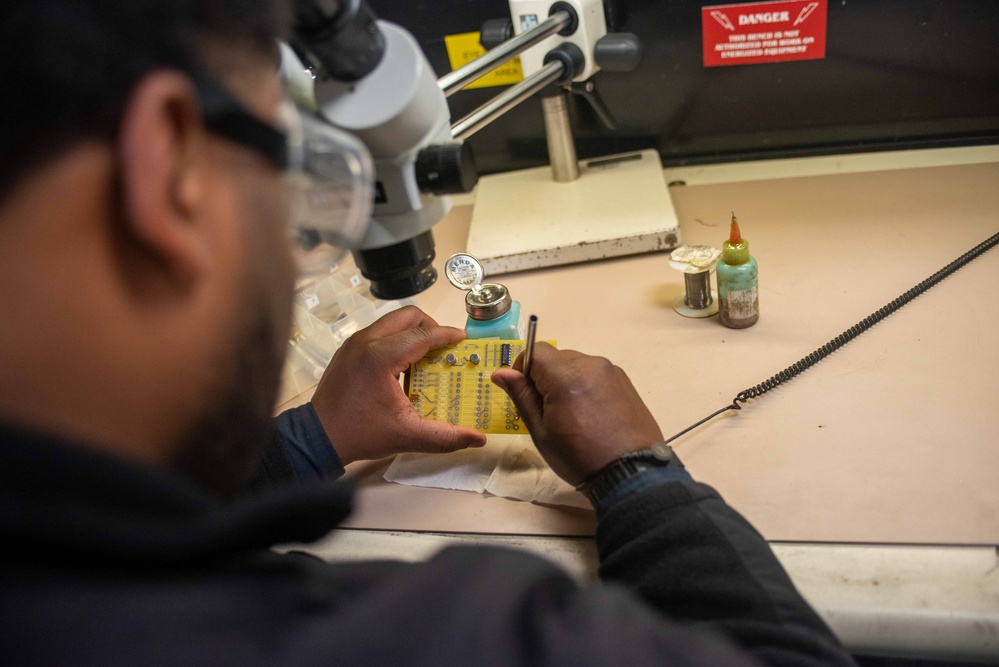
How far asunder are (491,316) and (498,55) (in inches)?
15.4

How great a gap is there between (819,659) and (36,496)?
587 mm

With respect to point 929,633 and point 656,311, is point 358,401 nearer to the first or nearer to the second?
point 656,311

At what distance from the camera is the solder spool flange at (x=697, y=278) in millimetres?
1109

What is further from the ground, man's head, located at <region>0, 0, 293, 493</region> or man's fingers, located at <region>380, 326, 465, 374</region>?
man's head, located at <region>0, 0, 293, 493</region>

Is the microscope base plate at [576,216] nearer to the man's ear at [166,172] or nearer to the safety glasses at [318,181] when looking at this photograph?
the safety glasses at [318,181]

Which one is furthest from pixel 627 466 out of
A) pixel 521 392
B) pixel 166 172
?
pixel 166 172

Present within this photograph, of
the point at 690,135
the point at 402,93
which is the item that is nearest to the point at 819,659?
the point at 402,93

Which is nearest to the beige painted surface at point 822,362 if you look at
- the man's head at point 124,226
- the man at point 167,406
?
the man at point 167,406

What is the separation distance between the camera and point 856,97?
146 centimetres

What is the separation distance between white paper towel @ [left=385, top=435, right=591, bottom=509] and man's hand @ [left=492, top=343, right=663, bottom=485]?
1.5 inches

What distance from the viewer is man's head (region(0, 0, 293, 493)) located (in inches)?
15.9

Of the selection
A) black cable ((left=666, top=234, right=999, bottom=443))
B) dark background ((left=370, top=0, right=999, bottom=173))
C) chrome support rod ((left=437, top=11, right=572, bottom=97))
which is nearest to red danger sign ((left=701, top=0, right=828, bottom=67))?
dark background ((left=370, top=0, right=999, bottom=173))

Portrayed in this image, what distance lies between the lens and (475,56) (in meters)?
1.56

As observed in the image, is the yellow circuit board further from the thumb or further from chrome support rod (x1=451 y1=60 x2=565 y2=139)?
chrome support rod (x1=451 y1=60 x2=565 y2=139)
